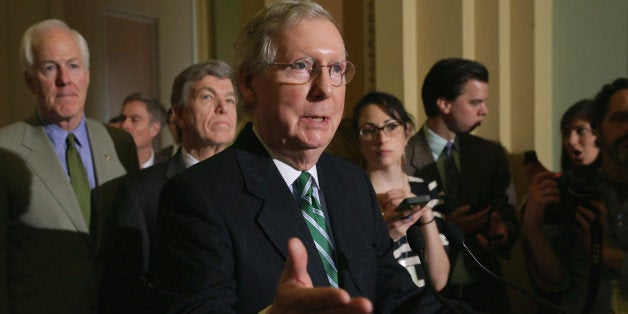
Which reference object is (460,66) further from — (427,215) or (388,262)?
(388,262)

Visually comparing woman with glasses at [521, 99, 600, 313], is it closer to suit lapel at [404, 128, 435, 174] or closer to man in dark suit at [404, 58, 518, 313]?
man in dark suit at [404, 58, 518, 313]

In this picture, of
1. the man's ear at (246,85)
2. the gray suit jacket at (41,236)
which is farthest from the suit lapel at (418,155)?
the man's ear at (246,85)

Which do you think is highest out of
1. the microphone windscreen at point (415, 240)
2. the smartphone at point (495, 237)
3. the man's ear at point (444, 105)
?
the man's ear at point (444, 105)

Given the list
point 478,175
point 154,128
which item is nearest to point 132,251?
point 478,175

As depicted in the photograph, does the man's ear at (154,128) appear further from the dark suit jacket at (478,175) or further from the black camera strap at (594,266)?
the black camera strap at (594,266)

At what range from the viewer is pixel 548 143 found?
3398 millimetres

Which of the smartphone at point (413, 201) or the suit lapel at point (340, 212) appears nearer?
the suit lapel at point (340, 212)

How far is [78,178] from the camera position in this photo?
2039 mm

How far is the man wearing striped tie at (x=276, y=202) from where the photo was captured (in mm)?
1143

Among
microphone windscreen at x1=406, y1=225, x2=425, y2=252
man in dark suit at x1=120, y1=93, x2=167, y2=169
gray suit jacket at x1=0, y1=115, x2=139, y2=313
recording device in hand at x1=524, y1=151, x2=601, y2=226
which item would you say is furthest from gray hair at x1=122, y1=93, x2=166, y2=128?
microphone windscreen at x1=406, y1=225, x2=425, y2=252

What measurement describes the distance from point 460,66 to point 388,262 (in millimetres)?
1527

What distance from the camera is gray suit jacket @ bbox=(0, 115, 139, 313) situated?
74.9 inches

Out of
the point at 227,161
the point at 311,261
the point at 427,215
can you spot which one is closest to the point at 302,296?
the point at 311,261

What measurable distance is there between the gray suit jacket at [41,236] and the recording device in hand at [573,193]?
4.60ft
